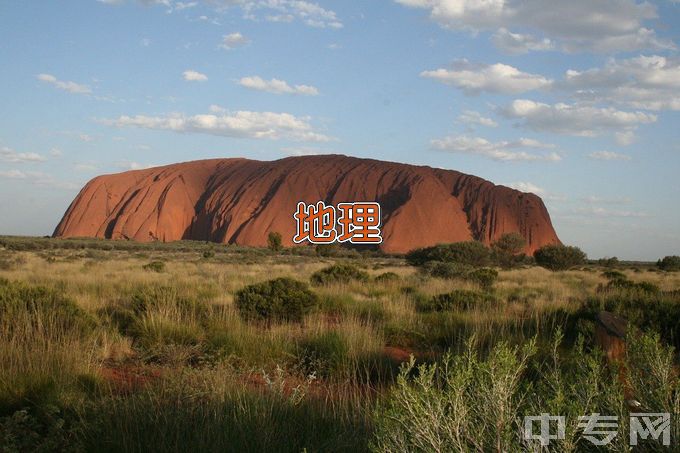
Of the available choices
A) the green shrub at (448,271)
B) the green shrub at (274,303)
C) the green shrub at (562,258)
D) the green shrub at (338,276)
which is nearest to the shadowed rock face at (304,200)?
the green shrub at (562,258)

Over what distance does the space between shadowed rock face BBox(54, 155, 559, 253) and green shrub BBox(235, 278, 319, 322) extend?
57.8m

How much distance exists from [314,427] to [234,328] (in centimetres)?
430

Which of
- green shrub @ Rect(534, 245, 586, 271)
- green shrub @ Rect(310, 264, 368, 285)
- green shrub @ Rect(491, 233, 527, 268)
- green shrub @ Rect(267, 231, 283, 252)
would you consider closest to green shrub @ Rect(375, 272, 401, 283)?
green shrub @ Rect(310, 264, 368, 285)

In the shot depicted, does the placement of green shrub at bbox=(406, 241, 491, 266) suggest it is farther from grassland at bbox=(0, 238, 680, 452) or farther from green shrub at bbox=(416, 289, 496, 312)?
grassland at bbox=(0, 238, 680, 452)

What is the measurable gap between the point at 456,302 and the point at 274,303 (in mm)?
3552

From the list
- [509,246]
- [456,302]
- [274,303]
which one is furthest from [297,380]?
[509,246]

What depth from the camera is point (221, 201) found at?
83562mm

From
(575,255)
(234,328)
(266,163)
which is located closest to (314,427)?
(234,328)

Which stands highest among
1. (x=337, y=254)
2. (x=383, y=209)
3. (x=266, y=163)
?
(x=266, y=163)

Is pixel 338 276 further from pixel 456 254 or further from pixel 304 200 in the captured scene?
pixel 304 200

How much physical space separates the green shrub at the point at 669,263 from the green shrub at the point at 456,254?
50.5 feet

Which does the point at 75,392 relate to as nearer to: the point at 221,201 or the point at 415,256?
the point at 415,256

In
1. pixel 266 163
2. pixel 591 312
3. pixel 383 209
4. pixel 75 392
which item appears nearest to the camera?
pixel 75 392

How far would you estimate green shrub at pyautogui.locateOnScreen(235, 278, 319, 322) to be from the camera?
10633mm
